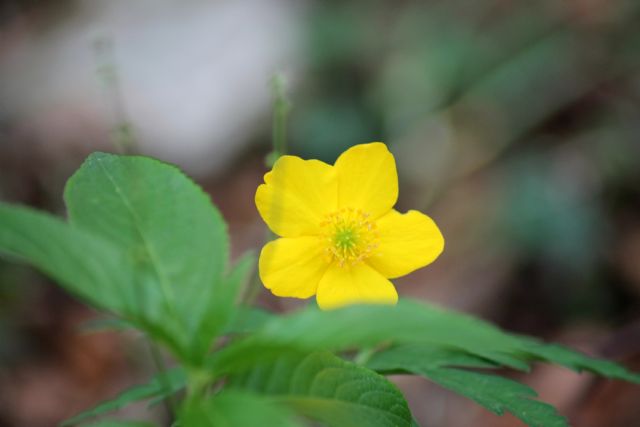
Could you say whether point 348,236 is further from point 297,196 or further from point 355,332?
point 355,332

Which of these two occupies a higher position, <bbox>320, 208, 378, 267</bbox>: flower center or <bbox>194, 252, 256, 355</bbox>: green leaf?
<bbox>320, 208, 378, 267</bbox>: flower center

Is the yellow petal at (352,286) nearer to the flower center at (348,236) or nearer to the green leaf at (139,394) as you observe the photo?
the flower center at (348,236)

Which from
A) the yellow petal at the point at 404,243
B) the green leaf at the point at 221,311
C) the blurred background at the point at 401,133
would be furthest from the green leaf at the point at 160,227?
the blurred background at the point at 401,133

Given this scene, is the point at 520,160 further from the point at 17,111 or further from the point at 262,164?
the point at 17,111

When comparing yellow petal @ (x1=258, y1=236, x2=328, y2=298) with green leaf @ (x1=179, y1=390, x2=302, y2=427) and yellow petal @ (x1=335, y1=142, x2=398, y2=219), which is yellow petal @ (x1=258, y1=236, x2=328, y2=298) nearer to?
yellow petal @ (x1=335, y1=142, x2=398, y2=219)

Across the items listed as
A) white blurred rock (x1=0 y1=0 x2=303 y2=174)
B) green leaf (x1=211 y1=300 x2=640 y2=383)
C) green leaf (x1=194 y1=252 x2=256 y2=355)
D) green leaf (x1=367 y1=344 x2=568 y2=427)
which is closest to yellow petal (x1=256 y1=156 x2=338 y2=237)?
green leaf (x1=367 y1=344 x2=568 y2=427)

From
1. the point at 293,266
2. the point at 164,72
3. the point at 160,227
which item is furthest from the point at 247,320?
the point at 164,72
